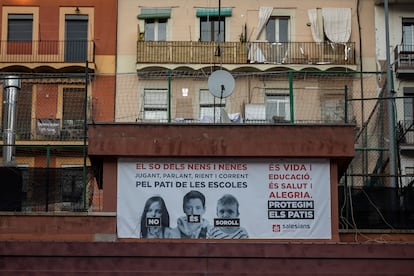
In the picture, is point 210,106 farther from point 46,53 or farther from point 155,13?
point 46,53

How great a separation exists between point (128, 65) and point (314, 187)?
2075cm

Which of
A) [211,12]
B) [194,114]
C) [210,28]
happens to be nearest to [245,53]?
[210,28]

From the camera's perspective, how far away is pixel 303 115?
18375mm

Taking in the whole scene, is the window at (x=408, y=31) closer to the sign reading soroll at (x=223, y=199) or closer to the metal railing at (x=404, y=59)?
the metal railing at (x=404, y=59)

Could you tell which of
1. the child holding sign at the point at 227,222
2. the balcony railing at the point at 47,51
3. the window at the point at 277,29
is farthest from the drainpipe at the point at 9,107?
the window at the point at 277,29

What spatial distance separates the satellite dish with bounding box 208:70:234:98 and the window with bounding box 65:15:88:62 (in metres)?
19.3

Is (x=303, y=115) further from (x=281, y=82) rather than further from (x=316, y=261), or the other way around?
(x=316, y=261)

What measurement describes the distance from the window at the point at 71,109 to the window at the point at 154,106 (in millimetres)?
6301

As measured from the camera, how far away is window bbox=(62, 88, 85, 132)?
2481 cm

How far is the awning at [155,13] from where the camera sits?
34.7 meters

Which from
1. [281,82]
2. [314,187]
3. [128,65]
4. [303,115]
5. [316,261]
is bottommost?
[316,261]

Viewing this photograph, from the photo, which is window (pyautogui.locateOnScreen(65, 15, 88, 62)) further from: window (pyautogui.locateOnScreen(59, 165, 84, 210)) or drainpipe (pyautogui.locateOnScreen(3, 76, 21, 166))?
window (pyautogui.locateOnScreen(59, 165, 84, 210))

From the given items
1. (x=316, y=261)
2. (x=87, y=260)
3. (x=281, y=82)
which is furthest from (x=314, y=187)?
(x=281, y=82)

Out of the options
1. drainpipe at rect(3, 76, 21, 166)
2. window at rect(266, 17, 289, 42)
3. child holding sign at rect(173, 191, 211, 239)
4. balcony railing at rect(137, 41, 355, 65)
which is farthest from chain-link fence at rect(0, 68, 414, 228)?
window at rect(266, 17, 289, 42)
